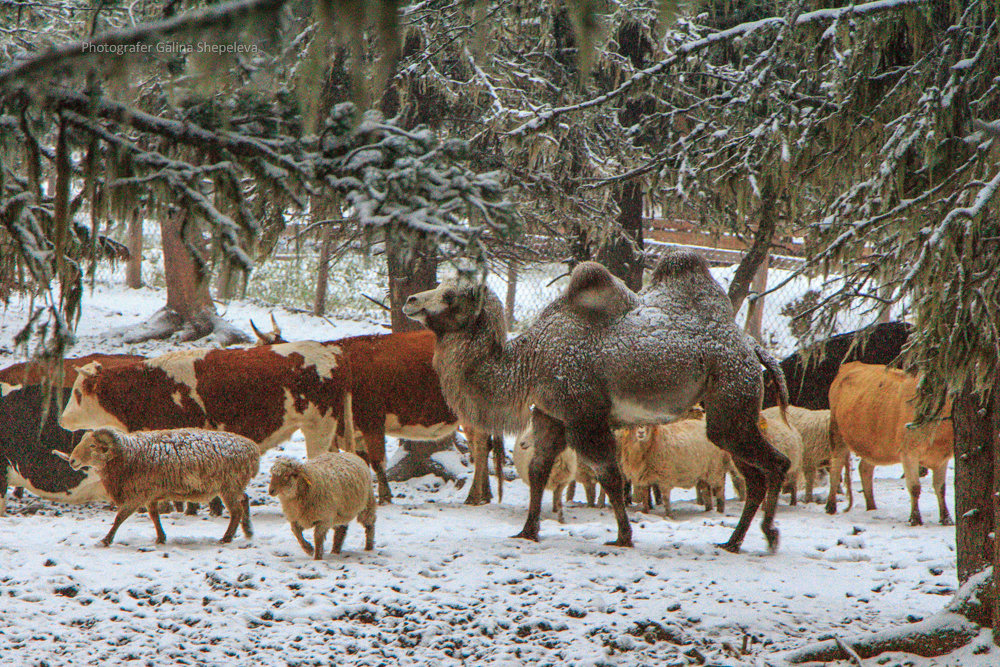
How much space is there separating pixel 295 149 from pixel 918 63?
3.63 metres

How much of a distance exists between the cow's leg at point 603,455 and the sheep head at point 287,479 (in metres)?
1.96

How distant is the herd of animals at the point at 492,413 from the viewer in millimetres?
6516

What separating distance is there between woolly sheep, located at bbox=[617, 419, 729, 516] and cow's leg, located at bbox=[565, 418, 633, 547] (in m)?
1.65

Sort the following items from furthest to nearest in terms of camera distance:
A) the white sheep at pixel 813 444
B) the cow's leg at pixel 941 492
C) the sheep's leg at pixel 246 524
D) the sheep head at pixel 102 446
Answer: the white sheep at pixel 813 444 → the cow's leg at pixel 941 492 → the sheep's leg at pixel 246 524 → the sheep head at pixel 102 446

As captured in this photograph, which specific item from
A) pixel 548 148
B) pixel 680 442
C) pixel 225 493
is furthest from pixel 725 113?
pixel 225 493

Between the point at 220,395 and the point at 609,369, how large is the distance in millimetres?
3991

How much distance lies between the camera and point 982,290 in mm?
4176

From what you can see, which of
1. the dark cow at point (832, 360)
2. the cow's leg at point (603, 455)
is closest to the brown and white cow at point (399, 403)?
the cow's leg at point (603, 455)

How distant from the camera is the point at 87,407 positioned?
8.47 m

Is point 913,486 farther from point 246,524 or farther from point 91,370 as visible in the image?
point 91,370

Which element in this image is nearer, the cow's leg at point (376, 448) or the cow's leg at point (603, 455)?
the cow's leg at point (603, 455)

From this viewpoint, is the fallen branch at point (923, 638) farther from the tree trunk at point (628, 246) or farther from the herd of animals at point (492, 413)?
the tree trunk at point (628, 246)

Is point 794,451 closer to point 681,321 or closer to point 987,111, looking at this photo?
point 681,321

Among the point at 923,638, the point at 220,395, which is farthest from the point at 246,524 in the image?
the point at 923,638
